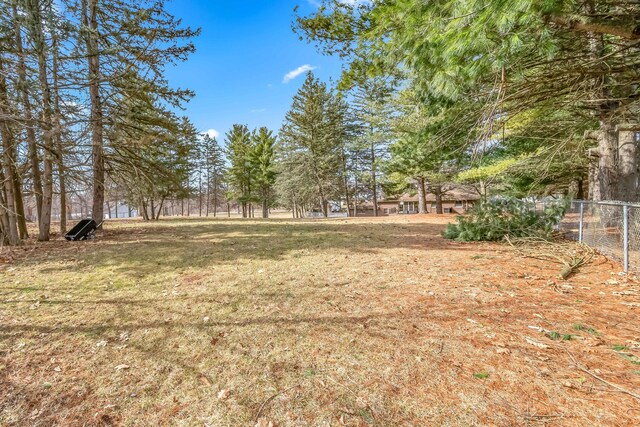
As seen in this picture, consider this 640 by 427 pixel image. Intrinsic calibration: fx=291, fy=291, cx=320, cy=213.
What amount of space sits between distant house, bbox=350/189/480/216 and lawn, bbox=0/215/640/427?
28.2 metres

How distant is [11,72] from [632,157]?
475 inches

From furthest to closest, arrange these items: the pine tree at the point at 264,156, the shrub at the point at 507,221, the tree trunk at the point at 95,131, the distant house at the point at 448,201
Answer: the distant house at the point at 448,201
the pine tree at the point at 264,156
the tree trunk at the point at 95,131
the shrub at the point at 507,221

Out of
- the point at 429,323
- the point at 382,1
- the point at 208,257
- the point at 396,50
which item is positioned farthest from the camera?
the point at 208,257

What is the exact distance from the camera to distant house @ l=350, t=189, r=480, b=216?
33469mm

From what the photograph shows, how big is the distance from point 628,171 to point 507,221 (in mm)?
2726

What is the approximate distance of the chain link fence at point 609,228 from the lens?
4.25 m

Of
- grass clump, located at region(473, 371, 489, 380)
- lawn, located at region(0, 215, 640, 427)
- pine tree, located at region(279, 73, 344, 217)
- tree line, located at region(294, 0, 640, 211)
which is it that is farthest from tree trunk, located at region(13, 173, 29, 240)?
pine tree, located at region(279, 73, 344, 217)

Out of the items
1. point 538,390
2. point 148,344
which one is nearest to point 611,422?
point 538,390

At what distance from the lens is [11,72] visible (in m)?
4.34

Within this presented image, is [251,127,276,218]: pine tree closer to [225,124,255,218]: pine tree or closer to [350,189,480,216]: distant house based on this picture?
[225,124,255,218]: pine tree

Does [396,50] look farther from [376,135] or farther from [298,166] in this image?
[298,166]

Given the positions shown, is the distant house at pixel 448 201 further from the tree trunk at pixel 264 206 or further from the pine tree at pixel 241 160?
the pine tree at pixel 241 160

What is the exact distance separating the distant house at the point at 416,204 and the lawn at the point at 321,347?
92.6ft

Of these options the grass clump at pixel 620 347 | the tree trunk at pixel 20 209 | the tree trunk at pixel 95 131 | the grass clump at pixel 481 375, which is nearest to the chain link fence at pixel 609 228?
the grass clump at pixel 620 347
